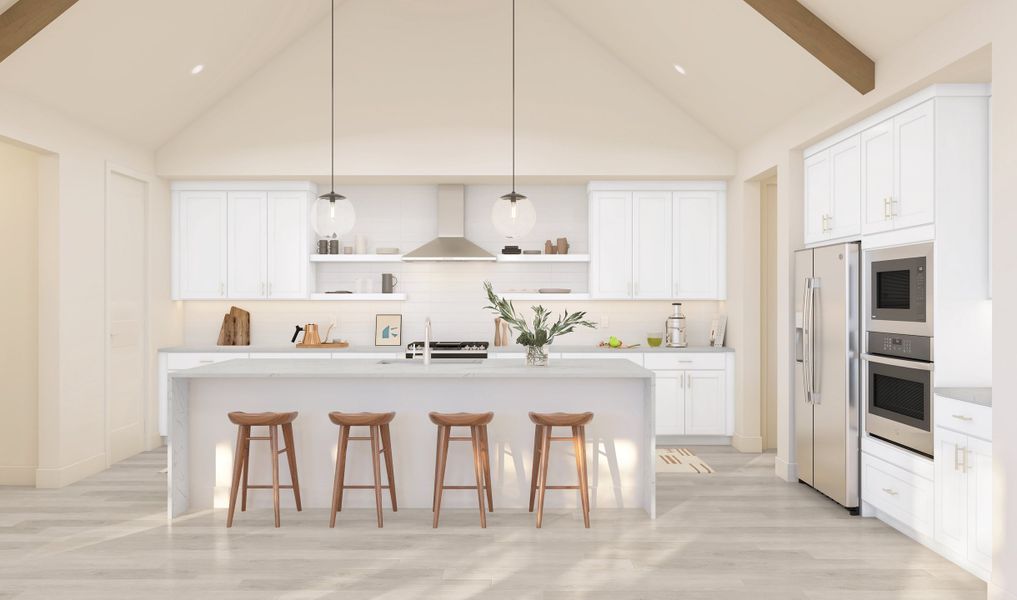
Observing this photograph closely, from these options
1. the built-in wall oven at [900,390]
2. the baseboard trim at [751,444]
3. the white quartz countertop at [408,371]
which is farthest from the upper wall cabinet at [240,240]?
the built-in wall oven at [900,390]

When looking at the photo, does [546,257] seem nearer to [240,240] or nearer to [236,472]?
[240,240]

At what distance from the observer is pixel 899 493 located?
159 inches

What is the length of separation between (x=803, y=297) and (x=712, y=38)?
2.01 m

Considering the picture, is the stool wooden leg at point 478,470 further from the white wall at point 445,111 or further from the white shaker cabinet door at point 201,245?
the white shaker cabinet door at point 201,245

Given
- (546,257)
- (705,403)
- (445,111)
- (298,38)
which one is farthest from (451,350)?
(298,38)

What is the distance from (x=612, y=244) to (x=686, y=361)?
1356mm

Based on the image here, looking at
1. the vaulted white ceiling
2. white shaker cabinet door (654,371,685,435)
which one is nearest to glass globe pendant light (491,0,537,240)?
the vaulted white ceiling

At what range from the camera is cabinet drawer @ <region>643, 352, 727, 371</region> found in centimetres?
665

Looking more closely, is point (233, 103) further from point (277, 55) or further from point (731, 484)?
point (731, 484)

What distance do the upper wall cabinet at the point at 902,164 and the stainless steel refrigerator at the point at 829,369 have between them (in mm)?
257

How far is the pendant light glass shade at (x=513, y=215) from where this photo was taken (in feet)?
14.6

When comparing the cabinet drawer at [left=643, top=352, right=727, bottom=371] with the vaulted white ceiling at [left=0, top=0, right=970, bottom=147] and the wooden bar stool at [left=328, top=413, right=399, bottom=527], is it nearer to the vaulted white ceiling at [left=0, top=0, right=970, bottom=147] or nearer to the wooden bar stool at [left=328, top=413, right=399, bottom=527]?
the vaulted white ceiling at [left=0, top=0, right=970, bottom=147]

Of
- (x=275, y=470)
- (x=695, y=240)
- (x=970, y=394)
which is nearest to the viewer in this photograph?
(x=970, y=394)

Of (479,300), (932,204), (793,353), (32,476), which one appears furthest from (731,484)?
(32,476)
